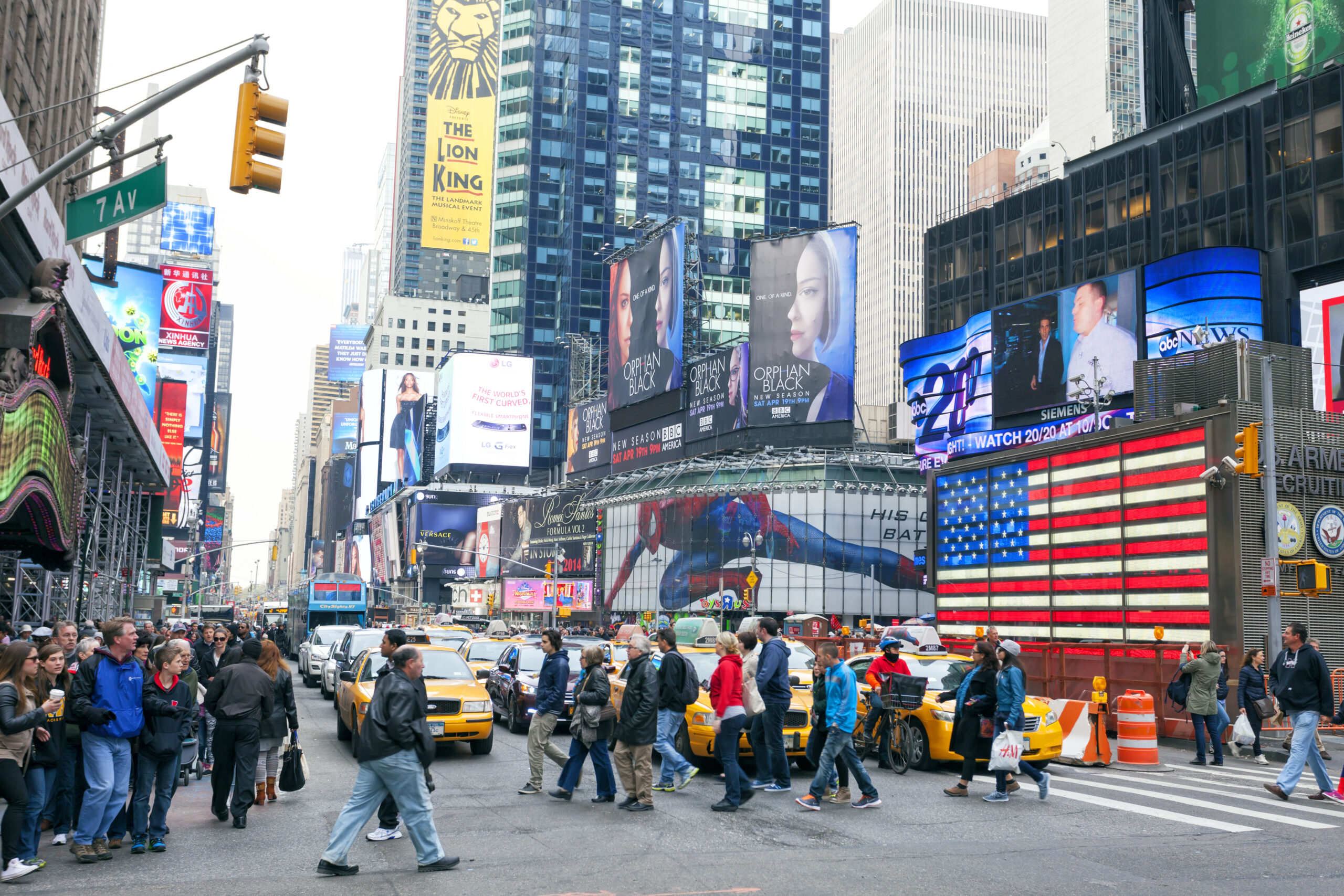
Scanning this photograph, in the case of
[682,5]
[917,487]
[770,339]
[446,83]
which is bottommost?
[917,487]

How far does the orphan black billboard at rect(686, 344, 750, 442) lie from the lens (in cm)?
7656

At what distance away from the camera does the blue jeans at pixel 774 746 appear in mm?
12734

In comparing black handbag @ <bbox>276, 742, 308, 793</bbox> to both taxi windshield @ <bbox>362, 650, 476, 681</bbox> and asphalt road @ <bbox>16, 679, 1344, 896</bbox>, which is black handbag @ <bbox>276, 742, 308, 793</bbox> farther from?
taxi windshield @ <bbox>362, 650, 476, 681</bbox>

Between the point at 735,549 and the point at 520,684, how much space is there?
2216 inches

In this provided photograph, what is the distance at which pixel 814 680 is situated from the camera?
42.9ft

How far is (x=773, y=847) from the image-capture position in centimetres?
1003

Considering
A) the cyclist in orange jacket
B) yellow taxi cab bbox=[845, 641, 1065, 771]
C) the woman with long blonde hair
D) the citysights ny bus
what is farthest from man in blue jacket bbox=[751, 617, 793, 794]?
the citysights ny bus

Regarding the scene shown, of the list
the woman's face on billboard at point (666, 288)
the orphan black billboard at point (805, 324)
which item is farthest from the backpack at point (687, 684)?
the woman's face on billboard at point (666, 288)

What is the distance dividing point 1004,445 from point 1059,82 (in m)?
96.6

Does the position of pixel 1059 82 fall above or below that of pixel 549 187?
above

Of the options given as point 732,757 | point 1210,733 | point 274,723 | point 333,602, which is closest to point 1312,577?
point 1210,733

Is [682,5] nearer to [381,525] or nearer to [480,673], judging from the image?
[381,525]

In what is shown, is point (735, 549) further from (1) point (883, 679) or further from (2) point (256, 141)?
(2) point (256, 141)

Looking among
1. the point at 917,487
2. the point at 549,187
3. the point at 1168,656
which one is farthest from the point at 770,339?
the point at 549,187
